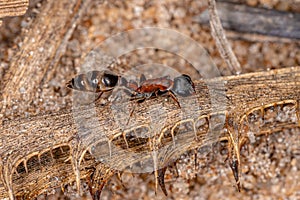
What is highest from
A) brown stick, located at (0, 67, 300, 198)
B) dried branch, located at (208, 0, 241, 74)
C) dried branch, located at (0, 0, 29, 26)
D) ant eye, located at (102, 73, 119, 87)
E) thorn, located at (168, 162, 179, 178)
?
dried branch, located at (0, 0, 29, 26)

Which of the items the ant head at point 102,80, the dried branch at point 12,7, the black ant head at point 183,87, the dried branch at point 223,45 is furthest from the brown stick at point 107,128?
the dried branch at point 12,7

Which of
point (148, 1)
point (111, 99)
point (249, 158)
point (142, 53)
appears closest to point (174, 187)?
point (249, 158)

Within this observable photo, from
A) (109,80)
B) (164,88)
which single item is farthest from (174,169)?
(109,80)

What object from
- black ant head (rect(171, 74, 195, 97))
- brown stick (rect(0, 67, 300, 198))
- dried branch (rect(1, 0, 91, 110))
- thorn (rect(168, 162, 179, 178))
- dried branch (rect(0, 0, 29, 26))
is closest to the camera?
brown stick (rect(0, 67, 300, 198))

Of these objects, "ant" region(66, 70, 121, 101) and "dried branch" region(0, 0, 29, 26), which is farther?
"ant" region(66, 70, 121, 101)

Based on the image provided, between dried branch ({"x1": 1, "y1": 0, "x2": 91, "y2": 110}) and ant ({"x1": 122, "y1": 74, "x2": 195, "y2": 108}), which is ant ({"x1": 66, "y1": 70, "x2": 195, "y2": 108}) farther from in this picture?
dried branch ({"x1": 1, "y1": 0, "x2": 91, "y2": 110})

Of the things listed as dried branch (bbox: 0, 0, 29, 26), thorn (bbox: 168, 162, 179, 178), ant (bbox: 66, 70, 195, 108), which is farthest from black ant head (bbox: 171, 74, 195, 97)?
dried branch (bbox: 0, 0, 29, 26)

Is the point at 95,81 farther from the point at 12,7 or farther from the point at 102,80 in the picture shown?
the point at 12,7
